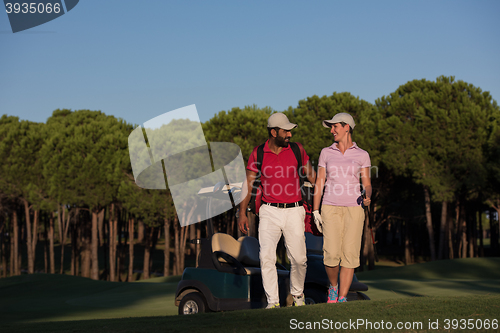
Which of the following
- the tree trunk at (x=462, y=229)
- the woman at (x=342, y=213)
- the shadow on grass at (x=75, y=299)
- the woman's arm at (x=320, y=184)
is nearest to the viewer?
the woman at (x=342, y=213)

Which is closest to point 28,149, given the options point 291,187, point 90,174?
point 90,174

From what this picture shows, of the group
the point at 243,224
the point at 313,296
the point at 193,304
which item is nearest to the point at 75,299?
the point at 193,304

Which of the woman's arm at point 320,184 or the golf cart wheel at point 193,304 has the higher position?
the woman's arm at point 320,184

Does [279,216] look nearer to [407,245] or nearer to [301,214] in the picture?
[301,214]

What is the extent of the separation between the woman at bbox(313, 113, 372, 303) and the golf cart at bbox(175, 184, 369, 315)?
3.09ft

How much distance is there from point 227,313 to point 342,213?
1.71 m

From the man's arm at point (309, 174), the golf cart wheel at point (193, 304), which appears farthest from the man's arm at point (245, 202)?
the golf cart wheel at point (193, 304)

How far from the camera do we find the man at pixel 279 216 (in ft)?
17.9

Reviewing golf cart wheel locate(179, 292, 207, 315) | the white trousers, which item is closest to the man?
the white trousers

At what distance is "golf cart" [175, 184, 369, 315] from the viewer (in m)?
6.25

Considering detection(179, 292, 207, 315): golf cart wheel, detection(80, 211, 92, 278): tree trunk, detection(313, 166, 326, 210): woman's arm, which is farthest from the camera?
detection(80, 211, 92, 278): tree trunk

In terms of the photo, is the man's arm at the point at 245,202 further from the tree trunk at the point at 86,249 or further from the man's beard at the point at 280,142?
the tree trunk at the point at 86,249

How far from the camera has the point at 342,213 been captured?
17.9 feet

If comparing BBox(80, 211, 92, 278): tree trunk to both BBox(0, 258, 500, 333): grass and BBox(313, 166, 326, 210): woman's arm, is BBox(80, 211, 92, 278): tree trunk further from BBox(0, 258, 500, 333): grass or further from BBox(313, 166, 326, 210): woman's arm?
BBox(313, 166, 326, 210): woman's arm
